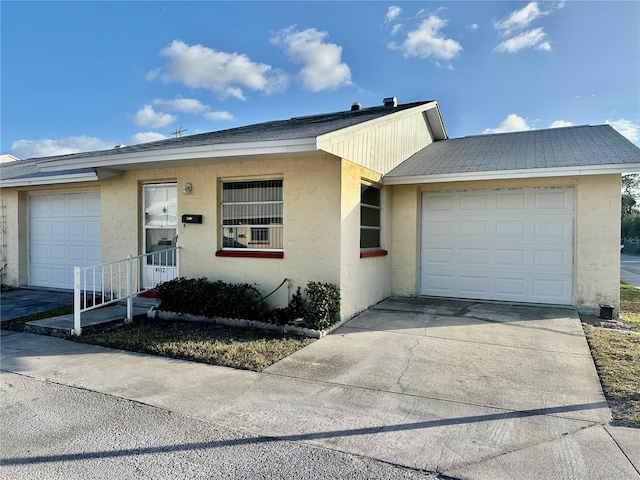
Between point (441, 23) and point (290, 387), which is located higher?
point (441, 23)

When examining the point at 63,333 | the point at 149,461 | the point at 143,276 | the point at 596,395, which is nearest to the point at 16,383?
the point at 63,333

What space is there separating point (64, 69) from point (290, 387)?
1299cm

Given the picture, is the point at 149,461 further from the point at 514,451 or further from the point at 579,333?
the point at 579,333

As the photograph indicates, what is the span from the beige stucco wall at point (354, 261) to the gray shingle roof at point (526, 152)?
1.79 meters

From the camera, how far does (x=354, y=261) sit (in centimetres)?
732

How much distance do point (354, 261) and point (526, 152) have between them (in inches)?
206

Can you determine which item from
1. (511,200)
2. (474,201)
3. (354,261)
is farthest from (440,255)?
(354,261)

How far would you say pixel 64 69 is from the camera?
12.1 metres

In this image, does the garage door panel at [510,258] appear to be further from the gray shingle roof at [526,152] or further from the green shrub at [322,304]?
the green shrub at [322,304]

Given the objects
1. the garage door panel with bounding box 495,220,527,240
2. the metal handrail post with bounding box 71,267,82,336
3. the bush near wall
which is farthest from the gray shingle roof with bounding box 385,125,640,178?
the metal handrail post with bounding box 71,267,82,336

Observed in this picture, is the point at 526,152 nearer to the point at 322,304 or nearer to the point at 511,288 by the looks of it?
the point at 511,288


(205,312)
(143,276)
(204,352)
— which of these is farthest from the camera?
(143,276)

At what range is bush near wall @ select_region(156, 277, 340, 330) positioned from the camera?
631 cm

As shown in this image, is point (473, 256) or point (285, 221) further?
point (473, 256)
